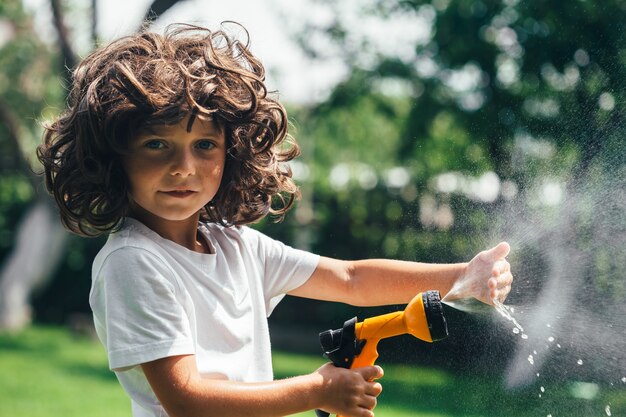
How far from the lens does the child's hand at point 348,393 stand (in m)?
1.60

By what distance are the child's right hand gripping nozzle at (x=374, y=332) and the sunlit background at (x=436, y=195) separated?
245mm

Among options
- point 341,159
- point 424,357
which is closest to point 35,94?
point 341,159

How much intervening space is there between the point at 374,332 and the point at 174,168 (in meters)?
0.51

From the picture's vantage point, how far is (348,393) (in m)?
1.60

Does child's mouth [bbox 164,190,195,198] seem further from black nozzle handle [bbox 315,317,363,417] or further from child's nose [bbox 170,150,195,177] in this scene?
black nozzle handle [bbox 315,317,363,417]

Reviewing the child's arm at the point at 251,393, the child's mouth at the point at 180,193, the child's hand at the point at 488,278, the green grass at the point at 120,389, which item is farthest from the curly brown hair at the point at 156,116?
the green grass at the point at 120,389

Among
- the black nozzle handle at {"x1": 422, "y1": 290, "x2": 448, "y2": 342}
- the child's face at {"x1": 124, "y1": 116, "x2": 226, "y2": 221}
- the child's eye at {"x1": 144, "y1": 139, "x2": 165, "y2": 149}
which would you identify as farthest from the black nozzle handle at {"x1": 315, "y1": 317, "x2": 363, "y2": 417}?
the child's eye at {"x1": 144, "y1": 139, "x2": 165, "y2": 149}

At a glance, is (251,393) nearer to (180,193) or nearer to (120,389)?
(180,193)

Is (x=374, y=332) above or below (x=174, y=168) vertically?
below

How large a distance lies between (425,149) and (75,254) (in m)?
5.76

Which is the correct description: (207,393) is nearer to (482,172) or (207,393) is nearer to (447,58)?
(482,172)

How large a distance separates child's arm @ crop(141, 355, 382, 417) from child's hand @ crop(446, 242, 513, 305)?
327mm

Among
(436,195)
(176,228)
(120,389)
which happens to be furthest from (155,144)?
(120,389)

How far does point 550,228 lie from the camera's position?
2348mm
